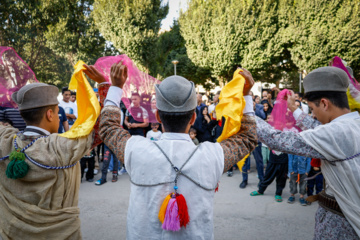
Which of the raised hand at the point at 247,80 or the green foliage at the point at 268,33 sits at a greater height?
the green foliage at the point at 268,33

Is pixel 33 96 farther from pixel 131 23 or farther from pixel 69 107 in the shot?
pixel 131 23

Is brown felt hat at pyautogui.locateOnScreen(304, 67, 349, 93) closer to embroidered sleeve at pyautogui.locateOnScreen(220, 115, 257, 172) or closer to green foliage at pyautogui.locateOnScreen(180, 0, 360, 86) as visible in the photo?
embroidered sleeve at pyautogui.locateOnScreen(220, 115, 257, 172)

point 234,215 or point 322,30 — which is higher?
point 322,30

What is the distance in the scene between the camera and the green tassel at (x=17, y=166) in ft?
5.25

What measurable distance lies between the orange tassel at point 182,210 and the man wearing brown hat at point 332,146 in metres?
0.78

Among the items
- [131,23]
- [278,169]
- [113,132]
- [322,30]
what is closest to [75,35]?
[131,23]

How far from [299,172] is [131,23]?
54.6ft

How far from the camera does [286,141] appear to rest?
1634 millimetres

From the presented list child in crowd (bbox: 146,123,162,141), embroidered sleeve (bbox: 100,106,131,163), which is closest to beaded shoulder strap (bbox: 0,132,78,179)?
embroidered sleeve (bbox: 100,106,131,163)

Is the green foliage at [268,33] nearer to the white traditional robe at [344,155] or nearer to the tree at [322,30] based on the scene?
the tree at [322,30]

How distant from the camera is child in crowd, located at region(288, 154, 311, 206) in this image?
4.73m

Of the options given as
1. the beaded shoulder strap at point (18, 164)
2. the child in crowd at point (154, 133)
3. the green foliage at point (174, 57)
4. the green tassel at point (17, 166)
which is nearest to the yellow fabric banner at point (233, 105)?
the beaded shoulder strap at point (18, 164)

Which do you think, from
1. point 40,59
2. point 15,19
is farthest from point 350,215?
point 15,19

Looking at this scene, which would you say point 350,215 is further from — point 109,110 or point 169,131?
point 109,110
